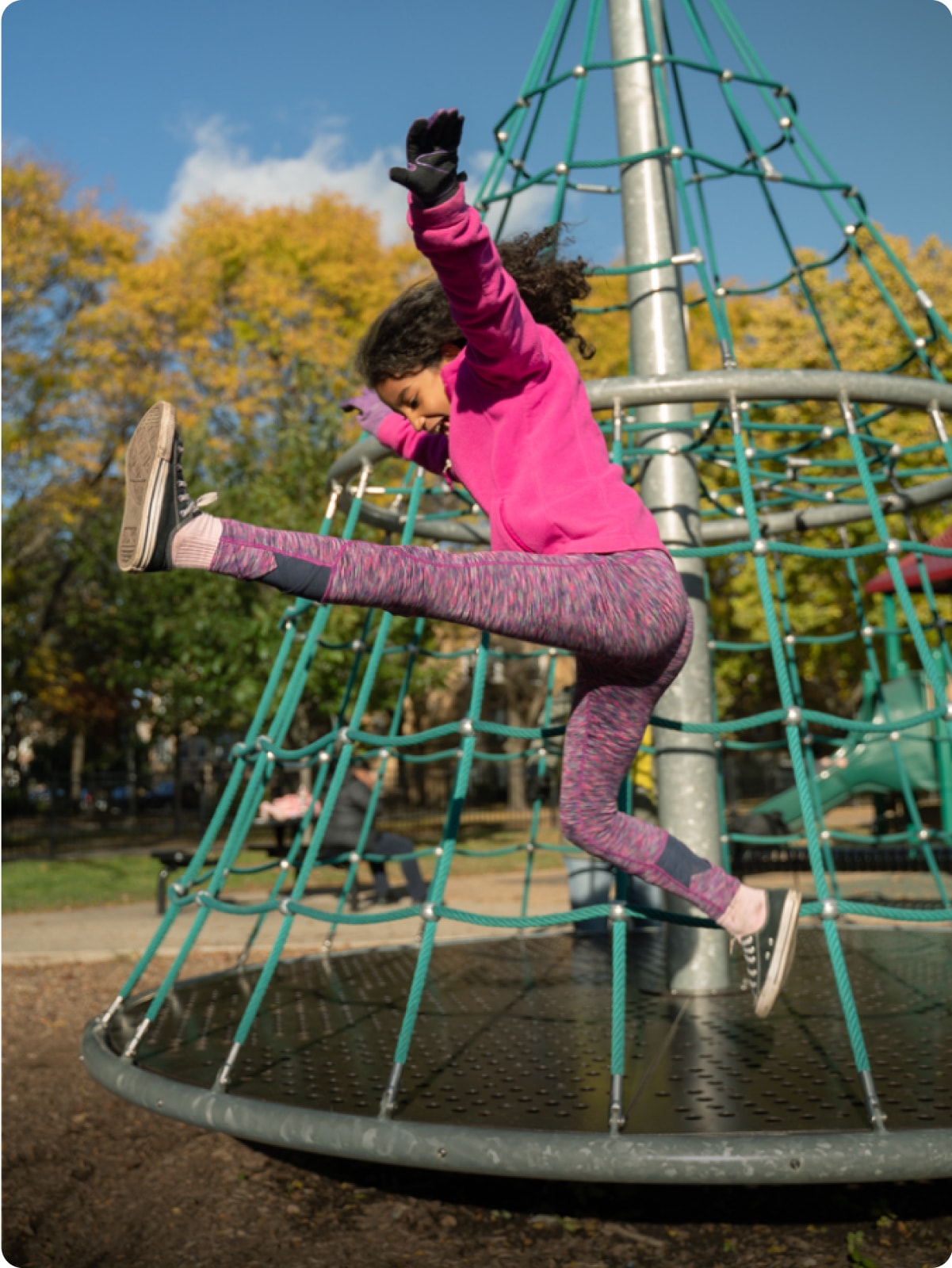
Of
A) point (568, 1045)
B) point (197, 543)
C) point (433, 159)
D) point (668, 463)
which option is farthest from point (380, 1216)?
point (433, 159)

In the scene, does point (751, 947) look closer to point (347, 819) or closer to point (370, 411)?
point (370, 411)

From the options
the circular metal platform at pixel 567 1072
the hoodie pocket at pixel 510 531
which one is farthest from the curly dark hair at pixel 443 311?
the circular metal platform at pixel 567 1072

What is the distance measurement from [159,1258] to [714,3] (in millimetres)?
4092

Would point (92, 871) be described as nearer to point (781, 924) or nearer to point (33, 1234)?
point (33, 1234)

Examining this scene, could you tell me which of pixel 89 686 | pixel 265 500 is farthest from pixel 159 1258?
pixel 89 686

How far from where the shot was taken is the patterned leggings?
65.1 inches

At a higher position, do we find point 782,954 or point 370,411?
point 370,411

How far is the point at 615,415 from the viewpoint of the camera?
2.72 meters

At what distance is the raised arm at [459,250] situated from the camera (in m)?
1.54

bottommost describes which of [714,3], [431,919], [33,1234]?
[33,1234]

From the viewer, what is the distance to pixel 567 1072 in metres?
2.49

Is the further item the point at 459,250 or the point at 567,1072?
the point at 567,1072

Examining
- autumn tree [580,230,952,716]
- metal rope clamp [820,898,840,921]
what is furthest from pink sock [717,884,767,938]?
autumn tree [580,230,952,716]

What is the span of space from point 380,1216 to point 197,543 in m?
1.79
